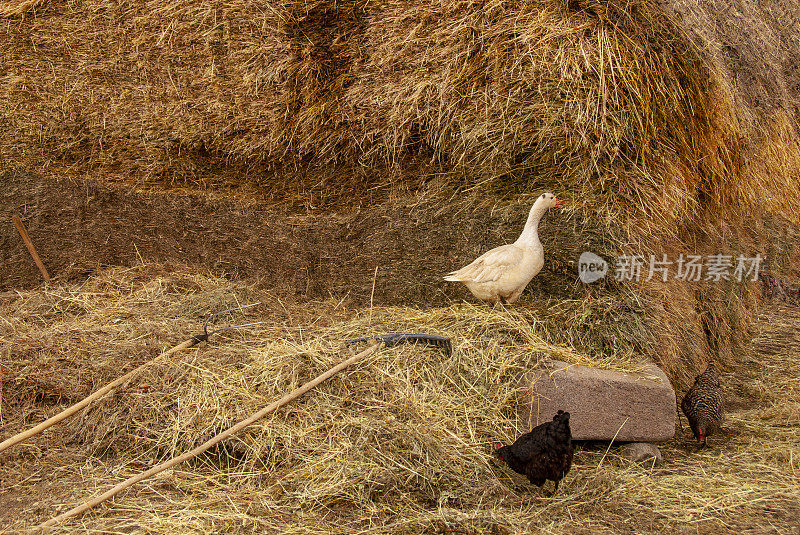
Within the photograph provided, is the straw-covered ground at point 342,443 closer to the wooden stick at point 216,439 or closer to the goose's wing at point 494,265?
the wooden stick at point 216,439

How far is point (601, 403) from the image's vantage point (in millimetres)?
3721

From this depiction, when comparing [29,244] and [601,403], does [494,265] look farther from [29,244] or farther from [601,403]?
[29,244]

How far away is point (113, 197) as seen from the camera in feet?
19.0

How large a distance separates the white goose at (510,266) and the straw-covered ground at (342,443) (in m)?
0.19

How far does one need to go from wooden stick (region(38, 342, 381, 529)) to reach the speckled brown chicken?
80.6 inches

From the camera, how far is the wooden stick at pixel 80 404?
305 centimetres

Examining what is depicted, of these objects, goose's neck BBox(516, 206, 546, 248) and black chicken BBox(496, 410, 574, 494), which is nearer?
black chicken BBox(496, 410, 574, 494)

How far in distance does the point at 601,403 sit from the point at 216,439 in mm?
2161

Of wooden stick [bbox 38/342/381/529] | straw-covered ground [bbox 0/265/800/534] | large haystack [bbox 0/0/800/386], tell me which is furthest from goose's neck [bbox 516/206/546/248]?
wooden stick [bbox 38/342/381/529]

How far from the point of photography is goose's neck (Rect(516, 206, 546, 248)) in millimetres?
4164

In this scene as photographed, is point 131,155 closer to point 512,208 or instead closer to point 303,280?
point 303,280

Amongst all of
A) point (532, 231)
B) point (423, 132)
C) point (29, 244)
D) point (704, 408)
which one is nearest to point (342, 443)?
point (532, 231)

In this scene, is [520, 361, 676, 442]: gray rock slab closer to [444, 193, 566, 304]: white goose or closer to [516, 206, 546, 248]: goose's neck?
[444, 193, 566, 304]: white goose

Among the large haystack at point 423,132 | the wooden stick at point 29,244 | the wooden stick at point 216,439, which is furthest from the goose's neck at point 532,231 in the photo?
the wooden stick at point 29,244
